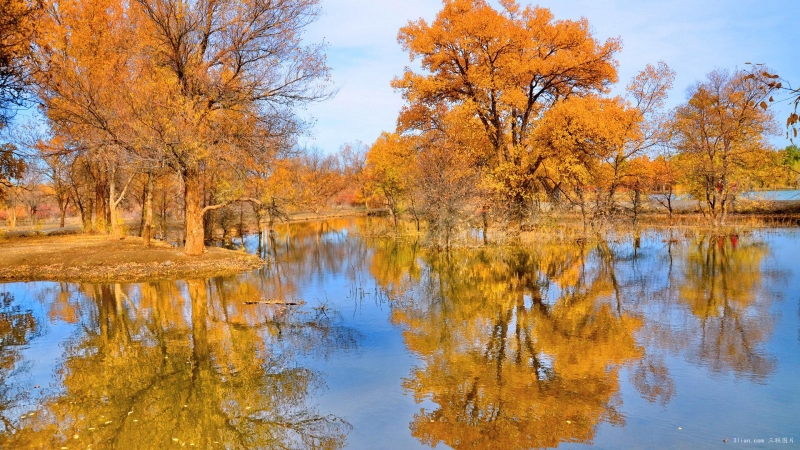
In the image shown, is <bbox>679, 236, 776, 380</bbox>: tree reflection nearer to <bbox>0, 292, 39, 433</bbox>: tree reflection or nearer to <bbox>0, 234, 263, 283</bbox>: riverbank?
<bbox>0, 292, 39, 433</bbox>: tree reflection

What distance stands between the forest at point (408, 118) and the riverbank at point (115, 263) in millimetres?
1454

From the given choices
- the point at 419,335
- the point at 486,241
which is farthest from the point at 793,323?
the point at 486,241

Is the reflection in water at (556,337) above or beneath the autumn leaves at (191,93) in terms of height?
beneath

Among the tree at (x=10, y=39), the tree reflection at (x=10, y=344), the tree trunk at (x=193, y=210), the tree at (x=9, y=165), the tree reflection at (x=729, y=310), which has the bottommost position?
the tree reflection at (x=10, y=344)

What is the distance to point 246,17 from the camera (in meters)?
23.7

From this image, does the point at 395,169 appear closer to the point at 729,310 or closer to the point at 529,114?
the point at 529,114

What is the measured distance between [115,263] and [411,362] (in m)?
17.9

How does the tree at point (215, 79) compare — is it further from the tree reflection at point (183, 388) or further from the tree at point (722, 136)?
the tree at point (722, 136)

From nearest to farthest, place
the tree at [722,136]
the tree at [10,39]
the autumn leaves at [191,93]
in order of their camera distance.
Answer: the tree at [10,39], the autumn leaves at [191,93], the tree at [722,136]

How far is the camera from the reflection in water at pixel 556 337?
8023mm

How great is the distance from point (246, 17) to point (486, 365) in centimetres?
1976

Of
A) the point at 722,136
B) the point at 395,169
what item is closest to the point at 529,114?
the point at 722,136

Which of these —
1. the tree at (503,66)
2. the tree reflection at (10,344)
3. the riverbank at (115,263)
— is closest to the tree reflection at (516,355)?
the tree reflection at (10,344)

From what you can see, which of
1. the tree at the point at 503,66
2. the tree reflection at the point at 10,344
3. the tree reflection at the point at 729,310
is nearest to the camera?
the tree reflection at the point at 10,344
